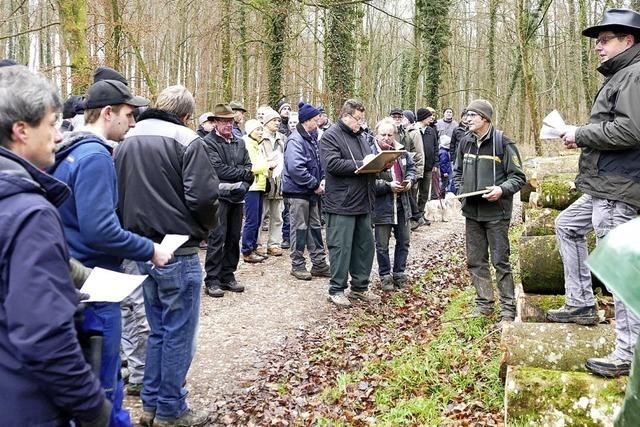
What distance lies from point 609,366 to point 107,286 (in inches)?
122

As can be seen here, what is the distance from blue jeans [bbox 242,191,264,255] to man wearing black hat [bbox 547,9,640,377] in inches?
220

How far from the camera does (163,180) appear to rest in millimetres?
4223

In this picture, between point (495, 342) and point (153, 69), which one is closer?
point (495, 342)

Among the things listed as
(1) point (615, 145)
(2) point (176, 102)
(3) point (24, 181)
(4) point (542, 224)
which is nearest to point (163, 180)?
(2) point (176, 102)

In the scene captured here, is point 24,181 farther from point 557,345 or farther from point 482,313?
point 482,313

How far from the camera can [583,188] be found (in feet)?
13.8

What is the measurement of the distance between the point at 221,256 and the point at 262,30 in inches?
411

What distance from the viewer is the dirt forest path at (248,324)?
521 cm

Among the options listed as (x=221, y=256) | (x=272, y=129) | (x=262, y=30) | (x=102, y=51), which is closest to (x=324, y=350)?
(x=221, y=256)

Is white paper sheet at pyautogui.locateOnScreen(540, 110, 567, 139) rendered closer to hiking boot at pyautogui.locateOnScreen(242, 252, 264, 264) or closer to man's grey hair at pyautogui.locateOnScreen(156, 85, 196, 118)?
man's grey hair at pyautogui.locateOnScreen(156, 85, 196, 118)

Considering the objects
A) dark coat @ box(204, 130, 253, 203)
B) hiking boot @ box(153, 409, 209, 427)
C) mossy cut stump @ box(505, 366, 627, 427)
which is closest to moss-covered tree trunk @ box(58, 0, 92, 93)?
dark coat @ box(204, 130, 253, 203)

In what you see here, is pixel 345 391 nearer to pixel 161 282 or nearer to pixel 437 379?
pixel 437 379

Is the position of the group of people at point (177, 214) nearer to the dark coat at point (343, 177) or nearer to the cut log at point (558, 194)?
the dark coat at point (343, 177)

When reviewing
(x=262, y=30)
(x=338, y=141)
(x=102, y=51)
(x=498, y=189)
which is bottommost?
(x=498, y=189)
